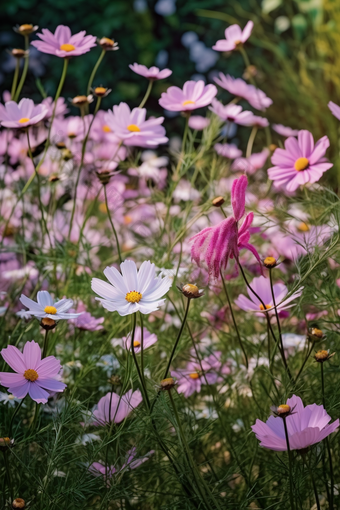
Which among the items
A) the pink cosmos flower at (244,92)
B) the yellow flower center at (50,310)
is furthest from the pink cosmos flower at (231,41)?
the yellow flower center at (50,310)

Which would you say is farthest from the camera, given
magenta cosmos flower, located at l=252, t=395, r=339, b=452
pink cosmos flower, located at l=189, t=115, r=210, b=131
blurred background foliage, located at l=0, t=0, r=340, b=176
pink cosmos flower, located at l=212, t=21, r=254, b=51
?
blurred background foliage, located at l=0, t=0, r=340, b=176

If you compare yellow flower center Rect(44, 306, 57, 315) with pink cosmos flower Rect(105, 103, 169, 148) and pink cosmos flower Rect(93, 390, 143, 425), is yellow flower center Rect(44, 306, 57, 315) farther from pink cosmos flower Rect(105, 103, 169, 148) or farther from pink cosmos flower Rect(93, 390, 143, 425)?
pink cosmos flower Rect(105, 103, 169, 148)

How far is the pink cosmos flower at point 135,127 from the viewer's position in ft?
2.84

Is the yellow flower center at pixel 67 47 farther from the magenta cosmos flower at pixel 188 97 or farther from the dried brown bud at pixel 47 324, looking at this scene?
the dried brown bud at pixel 47 324

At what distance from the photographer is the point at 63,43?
93 centimetres

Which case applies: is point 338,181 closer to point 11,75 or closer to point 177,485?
point 177,485

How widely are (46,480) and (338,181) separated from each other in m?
1.47

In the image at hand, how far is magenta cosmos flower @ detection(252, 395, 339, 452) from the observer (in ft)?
1.87

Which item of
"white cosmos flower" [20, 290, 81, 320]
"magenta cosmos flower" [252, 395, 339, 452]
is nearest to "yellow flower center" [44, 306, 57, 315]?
"white cosmos flower" [20, 290, 81, 320]

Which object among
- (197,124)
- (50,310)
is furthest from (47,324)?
(197,124)

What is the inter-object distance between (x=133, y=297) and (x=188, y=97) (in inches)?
16.8

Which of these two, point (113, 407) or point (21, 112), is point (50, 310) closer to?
point (113, 407)

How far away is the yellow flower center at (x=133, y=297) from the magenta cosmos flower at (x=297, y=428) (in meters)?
0.17

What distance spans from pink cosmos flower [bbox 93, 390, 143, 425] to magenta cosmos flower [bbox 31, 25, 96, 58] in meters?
0.50
